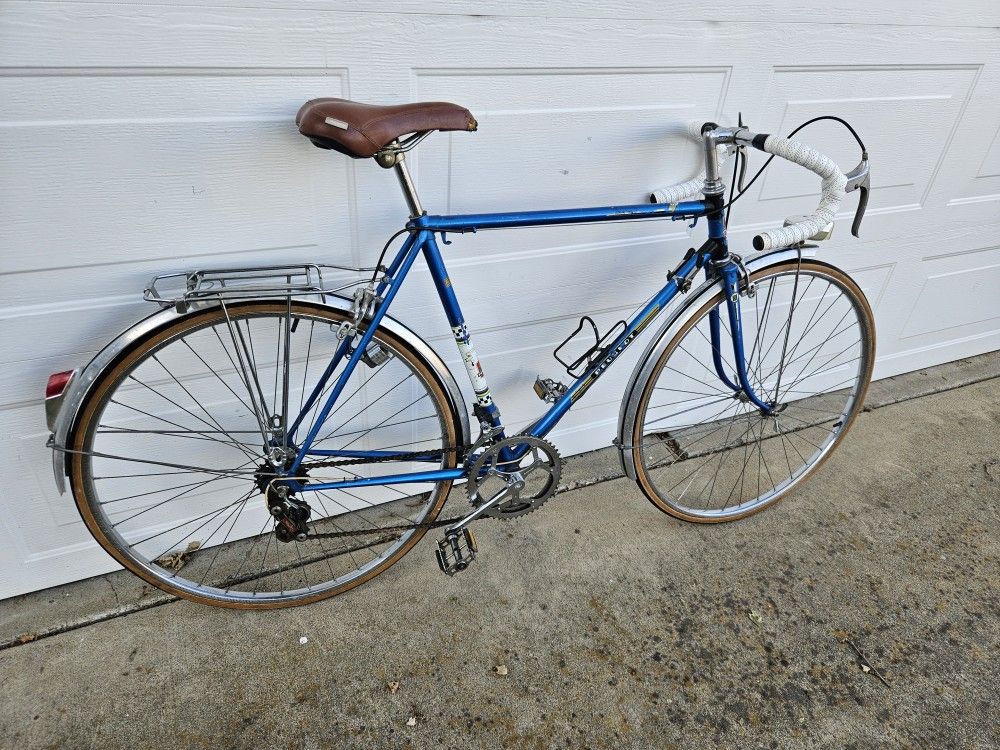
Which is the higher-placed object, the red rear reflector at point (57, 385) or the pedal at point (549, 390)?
the red rear reflector at point (57, 385)

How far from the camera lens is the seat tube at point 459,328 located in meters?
1.42

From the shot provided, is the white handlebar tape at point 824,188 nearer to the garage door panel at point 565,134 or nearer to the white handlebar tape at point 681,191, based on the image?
the white handlebar tape at point 681,191

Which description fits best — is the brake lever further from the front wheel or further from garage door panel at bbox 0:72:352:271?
garage door panel at bbox 0:72:352:271

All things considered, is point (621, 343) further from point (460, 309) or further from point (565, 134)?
point (565, 134)

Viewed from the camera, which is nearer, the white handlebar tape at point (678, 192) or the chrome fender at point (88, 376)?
the chrome fender at point (88, 376)

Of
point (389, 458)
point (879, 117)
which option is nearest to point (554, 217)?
point (389, 458)

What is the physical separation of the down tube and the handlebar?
0.20m

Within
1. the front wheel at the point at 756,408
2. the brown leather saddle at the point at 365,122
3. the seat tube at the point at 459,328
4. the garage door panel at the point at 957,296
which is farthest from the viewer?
the garage door panel at the point at 957,296

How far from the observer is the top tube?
138 cm

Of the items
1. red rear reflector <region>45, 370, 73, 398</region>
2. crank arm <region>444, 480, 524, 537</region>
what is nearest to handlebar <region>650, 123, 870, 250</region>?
crank arm <region>444, 480, 524, 537</region>

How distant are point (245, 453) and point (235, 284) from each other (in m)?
0.50

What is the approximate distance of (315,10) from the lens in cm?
125

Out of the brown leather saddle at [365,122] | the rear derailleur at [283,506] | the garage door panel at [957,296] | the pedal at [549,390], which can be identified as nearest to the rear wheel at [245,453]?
the rear derailleur at [283,506]

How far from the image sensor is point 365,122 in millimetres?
1189
